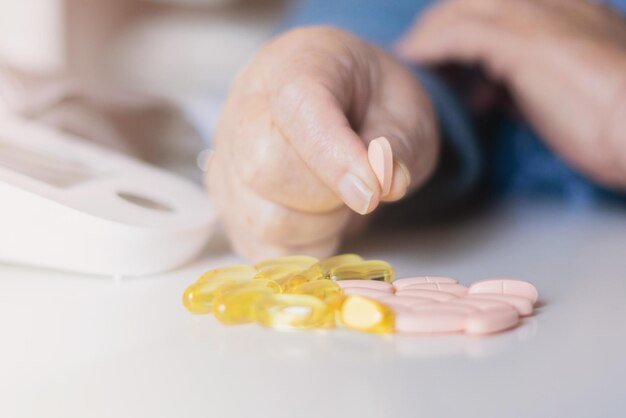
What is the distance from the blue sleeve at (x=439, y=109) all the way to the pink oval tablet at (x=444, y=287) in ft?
0.89

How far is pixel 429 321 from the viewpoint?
379mm

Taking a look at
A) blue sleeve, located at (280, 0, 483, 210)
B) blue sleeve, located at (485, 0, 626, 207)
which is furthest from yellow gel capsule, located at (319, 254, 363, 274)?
blue sleeve, located at (485, 0, 626, 207)

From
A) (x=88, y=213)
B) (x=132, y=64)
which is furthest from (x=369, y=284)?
(x=132, y=64)

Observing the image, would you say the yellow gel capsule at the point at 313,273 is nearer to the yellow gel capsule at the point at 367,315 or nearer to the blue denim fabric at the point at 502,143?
the yellow gel capsule at the point at 367,315

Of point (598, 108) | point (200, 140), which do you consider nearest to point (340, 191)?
point (598, 108)

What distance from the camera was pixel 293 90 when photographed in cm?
45

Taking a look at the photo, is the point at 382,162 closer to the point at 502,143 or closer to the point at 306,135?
the point at 306,135

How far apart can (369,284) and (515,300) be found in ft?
0.25

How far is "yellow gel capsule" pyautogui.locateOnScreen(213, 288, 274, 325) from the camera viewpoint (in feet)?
1.28

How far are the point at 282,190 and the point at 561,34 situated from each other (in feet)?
1.12

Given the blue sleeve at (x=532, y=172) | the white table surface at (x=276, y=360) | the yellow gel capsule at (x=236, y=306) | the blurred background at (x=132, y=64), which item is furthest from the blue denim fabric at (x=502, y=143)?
the yellow gel capsule at (x=236, y=306)

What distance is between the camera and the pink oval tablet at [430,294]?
405mm

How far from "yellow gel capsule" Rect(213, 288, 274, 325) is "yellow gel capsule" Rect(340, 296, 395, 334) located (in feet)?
0.14

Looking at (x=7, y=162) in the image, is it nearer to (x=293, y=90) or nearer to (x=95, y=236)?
(x=95, y=236)
